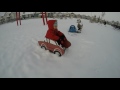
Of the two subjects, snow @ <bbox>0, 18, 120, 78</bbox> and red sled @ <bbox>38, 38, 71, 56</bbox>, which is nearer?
snow @ <bbox>0, 18, 120, 78</bbox>

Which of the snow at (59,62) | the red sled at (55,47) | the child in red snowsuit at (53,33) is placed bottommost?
the snow at (59,62)

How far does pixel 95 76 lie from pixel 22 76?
1630 millimetres

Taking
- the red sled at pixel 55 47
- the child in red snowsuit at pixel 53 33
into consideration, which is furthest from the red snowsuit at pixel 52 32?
the red sled at pixel 55 47

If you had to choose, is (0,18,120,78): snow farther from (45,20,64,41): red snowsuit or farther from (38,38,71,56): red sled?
(45,20,64,41): red snowsuit

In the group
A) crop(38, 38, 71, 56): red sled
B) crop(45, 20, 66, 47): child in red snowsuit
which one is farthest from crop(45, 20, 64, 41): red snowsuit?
crop(38, 38, 71, 56): red sled

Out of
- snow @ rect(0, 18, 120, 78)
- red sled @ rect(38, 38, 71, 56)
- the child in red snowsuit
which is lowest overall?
snow @ rect(0, 18, 120, 78)

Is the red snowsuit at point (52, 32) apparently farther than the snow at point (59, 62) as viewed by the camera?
Yes

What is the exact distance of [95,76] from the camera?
2.58 metres

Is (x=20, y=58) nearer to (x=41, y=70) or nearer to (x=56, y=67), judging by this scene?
(x=41, y=70)

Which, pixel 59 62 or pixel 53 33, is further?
pixel 53 33

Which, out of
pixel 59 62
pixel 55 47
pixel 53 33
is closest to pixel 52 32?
pixel 53 33

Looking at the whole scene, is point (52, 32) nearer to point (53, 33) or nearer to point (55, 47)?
point (53, 33)

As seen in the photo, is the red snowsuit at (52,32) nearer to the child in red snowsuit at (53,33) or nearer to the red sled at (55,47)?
the child in red snowsuit at (53,33)

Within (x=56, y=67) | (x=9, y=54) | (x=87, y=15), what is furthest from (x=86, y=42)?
(x=87, y=15)
